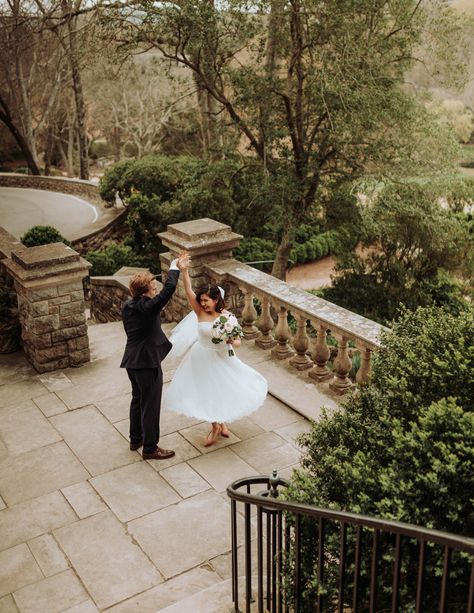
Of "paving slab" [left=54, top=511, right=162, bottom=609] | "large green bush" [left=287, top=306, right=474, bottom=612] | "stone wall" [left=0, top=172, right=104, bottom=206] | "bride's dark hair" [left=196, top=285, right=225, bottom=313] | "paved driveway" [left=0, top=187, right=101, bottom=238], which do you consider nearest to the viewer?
"large green bush" [left=287, top=306, right=474, bottom=612]

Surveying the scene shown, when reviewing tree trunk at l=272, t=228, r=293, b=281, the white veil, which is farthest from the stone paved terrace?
tree trunk at l=272, t=228, r=293, b=281

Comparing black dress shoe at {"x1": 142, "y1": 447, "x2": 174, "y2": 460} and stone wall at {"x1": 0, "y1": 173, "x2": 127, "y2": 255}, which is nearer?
black dress shoe at {"x1": 142, "y1": 447, "x2": 174, "y2": 460}

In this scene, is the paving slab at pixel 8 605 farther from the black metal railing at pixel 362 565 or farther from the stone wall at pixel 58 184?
the stone wall at pixel 58 184

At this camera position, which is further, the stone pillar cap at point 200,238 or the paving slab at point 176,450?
the stone pillar cap at point 200,238

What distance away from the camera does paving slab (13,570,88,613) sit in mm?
4141

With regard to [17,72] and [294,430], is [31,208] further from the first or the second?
[294,430]

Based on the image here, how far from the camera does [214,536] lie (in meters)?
4.76

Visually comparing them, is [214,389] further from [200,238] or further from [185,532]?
[200,238]

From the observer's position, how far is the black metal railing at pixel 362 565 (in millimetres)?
2463

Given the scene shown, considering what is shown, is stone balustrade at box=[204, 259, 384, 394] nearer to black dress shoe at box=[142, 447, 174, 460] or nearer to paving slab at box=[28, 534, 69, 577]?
black dress shoe at box=[142, 447, 174, 460]

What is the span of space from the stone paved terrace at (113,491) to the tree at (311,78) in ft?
27.3

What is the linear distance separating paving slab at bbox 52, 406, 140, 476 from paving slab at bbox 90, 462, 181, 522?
13cm

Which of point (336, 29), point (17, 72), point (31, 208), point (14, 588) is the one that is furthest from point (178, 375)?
point (17, 72)

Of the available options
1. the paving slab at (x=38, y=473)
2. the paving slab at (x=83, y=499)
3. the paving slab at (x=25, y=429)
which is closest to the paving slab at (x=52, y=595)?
the paving slab at (x=83, y=499)
